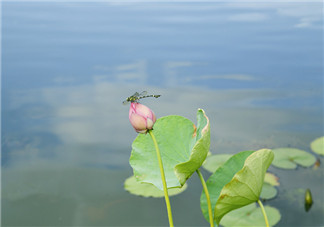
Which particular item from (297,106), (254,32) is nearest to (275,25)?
(254,32)

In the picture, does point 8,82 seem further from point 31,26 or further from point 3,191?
point 31,26

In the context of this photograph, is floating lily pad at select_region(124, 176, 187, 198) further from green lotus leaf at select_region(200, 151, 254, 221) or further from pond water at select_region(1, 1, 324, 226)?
green lotus leaf at select_region(200, 151, 254, 221)

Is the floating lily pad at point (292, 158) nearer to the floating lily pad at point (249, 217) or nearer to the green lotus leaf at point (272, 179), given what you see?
the green lotus leaf at point (272, 179)

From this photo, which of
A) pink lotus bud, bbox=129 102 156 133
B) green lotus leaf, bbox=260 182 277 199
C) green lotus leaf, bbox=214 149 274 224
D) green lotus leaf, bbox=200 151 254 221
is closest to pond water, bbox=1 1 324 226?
green lotus leaf, bbox=260 182 277 199

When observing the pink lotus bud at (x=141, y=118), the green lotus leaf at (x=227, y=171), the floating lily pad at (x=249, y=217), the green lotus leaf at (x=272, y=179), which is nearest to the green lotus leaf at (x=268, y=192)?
the green lotus leaf at (x=272, y=179)

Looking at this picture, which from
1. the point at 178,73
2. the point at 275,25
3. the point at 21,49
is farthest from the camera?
the point at 275,25

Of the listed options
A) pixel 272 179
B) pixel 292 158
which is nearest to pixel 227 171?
pixel 272 179
